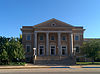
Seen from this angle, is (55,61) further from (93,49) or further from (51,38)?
(93,49)

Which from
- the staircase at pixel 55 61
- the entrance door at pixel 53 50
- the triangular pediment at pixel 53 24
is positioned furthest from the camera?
the entrance door at pixel 53 50

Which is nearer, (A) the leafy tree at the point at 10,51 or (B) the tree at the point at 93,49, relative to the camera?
(A) the leafy tree at the point at 10,51

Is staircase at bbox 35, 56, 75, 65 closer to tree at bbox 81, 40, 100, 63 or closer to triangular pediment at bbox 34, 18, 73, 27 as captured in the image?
tree at bbox 81, 40, 100, 63

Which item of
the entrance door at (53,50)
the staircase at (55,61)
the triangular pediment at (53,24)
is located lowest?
the staircase at (55,61)

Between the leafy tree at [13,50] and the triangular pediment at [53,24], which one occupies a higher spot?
the triangular pediment at [53,24]

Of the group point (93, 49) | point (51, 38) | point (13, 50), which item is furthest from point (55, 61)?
point (13, 50)

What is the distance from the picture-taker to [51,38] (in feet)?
113

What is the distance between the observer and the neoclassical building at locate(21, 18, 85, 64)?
32781mm

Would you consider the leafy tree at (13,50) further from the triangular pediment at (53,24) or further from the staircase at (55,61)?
the triangular pediment at (53,24)

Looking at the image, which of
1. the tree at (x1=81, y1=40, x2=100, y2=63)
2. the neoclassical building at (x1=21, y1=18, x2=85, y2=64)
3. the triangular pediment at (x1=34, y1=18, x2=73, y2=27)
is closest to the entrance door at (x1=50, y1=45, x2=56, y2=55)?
the neoclassical building at (x1=21, y1=18, x2=85, y2=64)

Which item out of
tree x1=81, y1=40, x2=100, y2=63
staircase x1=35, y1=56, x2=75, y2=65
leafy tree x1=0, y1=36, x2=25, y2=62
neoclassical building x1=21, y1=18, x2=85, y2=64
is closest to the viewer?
leafy tree x1=0, y1=36, x2=25, y2=62

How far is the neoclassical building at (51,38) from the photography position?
3278 cm

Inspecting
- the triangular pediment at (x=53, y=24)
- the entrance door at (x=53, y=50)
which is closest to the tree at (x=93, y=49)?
the triangular pediment at (x=53, y=24)

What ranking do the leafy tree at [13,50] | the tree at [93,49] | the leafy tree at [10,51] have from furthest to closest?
the tree at [93,49] → the leafy tree at [13,50] → the leafy tree at [10,51]
